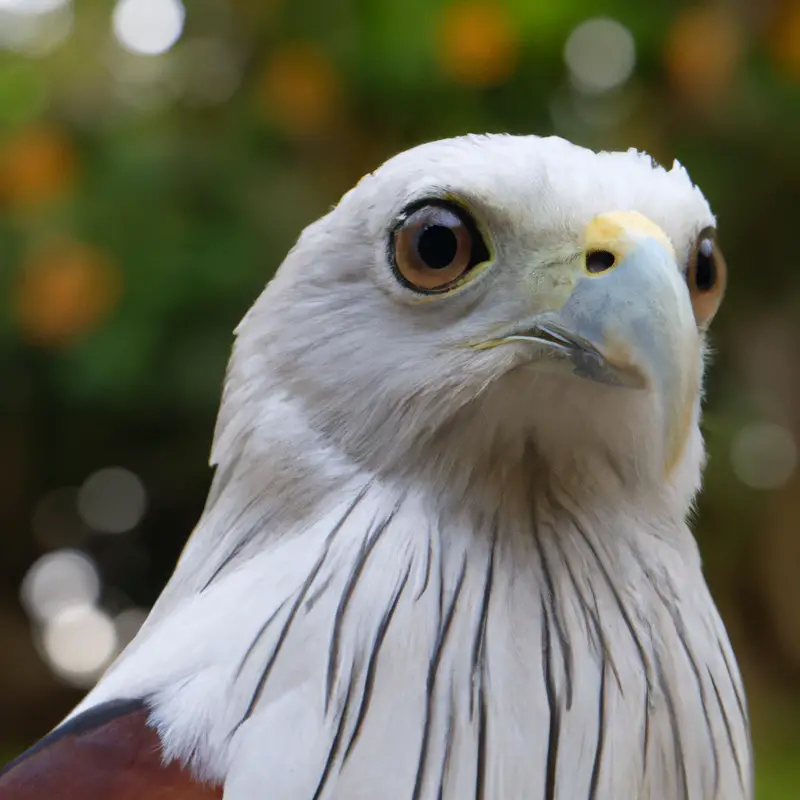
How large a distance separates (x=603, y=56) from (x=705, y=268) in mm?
2440

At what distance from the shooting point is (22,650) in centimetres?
454

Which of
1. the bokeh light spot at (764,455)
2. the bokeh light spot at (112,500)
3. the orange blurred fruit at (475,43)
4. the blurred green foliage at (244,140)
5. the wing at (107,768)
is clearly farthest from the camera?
the bokeh light spot at (112,500)

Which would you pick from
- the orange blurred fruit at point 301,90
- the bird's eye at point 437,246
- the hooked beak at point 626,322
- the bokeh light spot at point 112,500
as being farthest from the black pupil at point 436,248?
the bokeh light spot at point 112,500

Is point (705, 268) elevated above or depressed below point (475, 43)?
below

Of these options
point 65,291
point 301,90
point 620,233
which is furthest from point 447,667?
Answer: point 301,90

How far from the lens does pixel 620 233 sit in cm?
120

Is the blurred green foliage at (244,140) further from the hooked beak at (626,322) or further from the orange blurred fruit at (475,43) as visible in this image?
the hooked beak at (626,322)

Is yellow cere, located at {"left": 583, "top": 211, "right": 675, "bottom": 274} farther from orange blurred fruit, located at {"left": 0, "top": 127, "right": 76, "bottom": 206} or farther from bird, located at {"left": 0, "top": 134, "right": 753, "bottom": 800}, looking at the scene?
orange blurred fruit, located at {"left": 0, "top": 127, "right": 76, "bottom": 206}

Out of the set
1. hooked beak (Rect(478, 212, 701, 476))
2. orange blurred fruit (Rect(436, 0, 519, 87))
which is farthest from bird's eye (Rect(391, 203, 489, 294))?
orange blurred fruit (Rect(436, 0, 519, 87))

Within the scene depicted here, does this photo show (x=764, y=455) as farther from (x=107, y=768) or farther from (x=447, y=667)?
(x=107, y=768)

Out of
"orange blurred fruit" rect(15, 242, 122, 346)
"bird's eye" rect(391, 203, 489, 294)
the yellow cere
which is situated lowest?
the yellow cere

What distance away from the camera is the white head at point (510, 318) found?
1.19 metres

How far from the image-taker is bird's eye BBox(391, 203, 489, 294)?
1.26m

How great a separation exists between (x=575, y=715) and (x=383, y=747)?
0.23m
